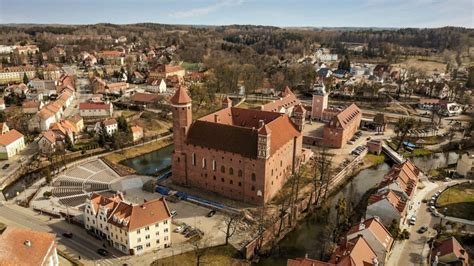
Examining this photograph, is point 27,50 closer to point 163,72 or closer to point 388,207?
point 163,72

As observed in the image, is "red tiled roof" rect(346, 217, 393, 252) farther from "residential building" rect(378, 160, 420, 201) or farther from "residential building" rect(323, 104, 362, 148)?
"residential building" rect(323, 104, 362, 148)

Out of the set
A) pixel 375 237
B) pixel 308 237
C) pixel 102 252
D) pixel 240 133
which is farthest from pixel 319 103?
pixel 102 252

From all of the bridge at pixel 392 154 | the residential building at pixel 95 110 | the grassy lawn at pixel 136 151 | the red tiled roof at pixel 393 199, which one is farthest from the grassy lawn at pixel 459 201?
the residential building at pixel 95 110

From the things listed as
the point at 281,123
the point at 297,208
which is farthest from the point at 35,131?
the point at 297,208

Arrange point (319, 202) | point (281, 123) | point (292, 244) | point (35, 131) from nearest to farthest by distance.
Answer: point (292, 244)
point (319, 202)
point (281, 123)
point (35, 131)

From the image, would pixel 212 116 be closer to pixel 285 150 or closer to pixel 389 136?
pixel 285 150
